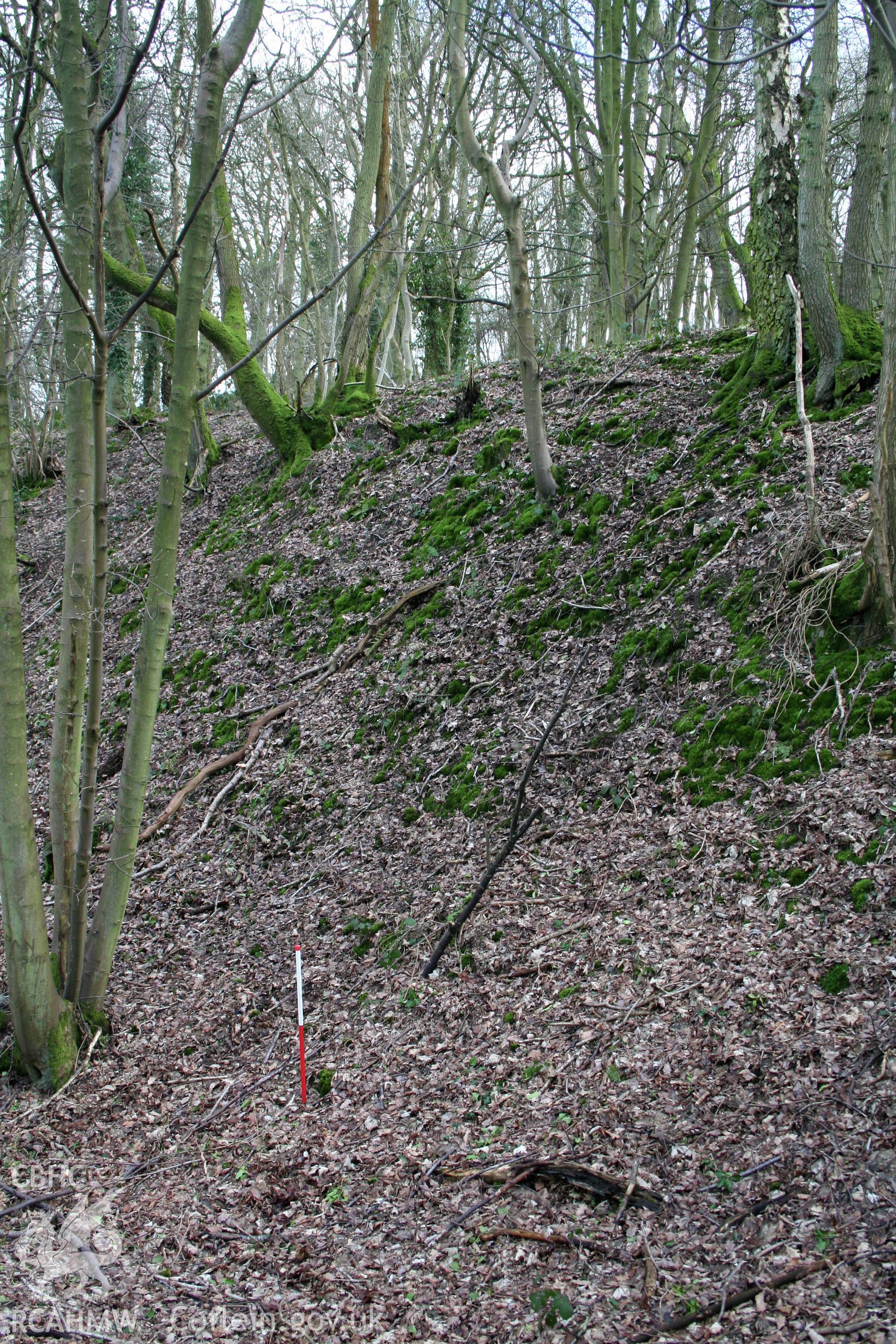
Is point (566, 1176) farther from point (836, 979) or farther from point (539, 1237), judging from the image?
point (836, 979)

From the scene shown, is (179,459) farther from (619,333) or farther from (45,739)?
(619,333)

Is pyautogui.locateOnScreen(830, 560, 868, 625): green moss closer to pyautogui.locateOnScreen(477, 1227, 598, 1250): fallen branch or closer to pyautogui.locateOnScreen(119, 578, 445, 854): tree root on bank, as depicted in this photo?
pyautogui.locateOnScreen(477, 1227, 598, 1250): fallen branch

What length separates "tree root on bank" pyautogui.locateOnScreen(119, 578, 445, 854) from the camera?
7.11 m

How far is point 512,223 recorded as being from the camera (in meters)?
6.93

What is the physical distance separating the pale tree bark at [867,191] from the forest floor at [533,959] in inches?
42.8

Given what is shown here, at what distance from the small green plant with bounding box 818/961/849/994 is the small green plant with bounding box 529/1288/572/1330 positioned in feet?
5.06

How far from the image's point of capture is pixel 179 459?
182 inches

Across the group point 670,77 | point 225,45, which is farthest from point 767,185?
point 670,77

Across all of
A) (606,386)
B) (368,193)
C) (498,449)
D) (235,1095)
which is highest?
(368,193)

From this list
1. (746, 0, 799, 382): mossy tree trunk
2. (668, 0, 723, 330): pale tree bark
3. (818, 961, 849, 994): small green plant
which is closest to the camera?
(818, 961, 849, 994): small green plant

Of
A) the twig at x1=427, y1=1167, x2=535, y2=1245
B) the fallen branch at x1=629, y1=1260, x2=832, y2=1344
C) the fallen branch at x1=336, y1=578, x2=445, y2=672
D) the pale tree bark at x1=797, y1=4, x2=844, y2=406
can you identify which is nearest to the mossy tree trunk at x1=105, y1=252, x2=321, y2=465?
the fallen branch at x1=336, y1=578, x2=445, y2=672

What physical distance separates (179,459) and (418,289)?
1486 centimetres

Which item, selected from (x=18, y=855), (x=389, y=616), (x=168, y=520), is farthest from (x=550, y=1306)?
(x=389, y=616)

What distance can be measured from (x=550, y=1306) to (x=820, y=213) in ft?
23.0
